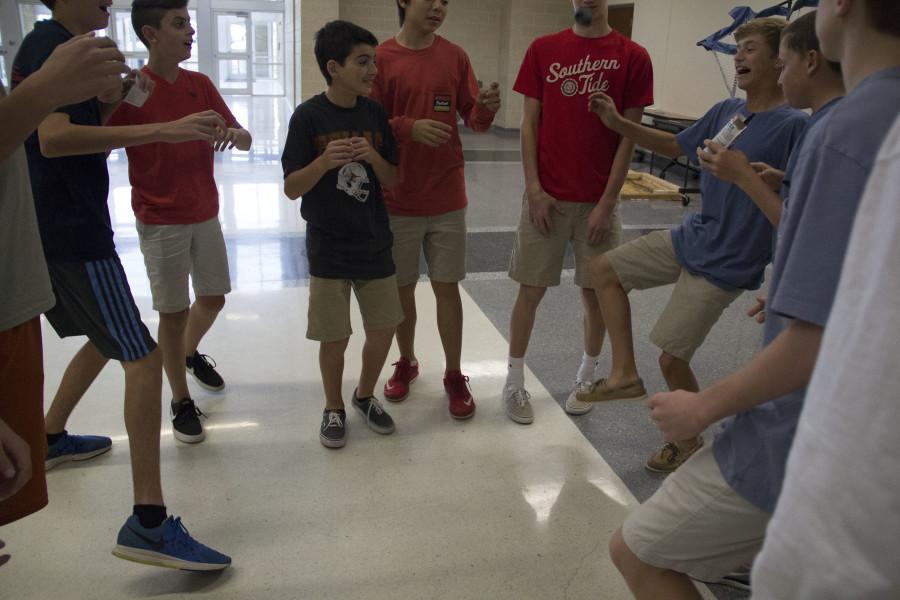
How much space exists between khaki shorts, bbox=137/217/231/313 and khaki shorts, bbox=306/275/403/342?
45 centimetres

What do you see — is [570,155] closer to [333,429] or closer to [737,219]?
[737,219]

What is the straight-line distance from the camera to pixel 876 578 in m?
0.57

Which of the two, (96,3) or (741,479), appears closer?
(741,479)

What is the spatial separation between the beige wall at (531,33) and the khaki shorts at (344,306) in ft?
19.7

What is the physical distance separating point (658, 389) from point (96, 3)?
244 cm

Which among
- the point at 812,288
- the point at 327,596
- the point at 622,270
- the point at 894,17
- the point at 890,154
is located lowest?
the point at 327,596

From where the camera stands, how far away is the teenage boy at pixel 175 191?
223 cm

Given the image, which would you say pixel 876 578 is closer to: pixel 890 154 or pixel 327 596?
pixel 890 154

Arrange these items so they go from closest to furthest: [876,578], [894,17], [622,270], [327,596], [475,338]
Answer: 1. [876,578]
2. [894,17]
3. [327,596]
4. [622,270]
5. [475,338]

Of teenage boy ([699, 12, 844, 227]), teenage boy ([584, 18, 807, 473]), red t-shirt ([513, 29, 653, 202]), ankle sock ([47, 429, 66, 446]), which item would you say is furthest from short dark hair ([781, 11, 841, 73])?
ankle sock ([47, 429, 66, 446])

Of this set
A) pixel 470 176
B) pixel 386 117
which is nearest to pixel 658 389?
pixel 386 117

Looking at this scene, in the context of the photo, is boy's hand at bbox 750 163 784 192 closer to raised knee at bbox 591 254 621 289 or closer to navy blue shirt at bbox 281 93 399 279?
raised knee at bbox 591 254 621 289

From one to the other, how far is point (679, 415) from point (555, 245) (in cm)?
164

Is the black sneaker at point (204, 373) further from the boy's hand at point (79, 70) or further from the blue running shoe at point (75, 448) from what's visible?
the boy's hand at point (79, 70)
